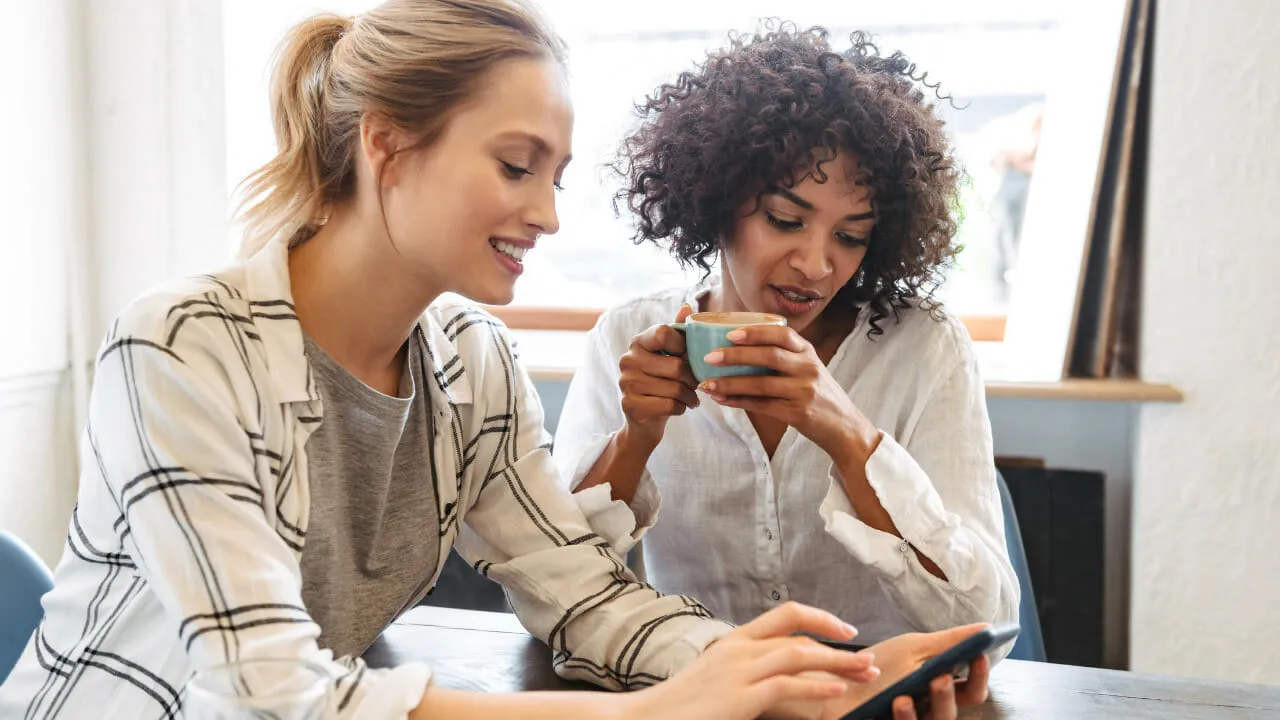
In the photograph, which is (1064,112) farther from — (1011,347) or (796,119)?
(796,119)

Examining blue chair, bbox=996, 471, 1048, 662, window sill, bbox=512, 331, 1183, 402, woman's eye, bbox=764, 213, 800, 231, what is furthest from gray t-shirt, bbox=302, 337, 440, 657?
window sill, bbox=512, 331, 1183, 402

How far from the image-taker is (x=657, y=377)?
137cm

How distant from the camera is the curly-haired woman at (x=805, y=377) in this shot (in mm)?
1320

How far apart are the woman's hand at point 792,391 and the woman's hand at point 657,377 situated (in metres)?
0.09

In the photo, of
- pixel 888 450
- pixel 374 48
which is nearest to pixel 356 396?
pixel 374 48

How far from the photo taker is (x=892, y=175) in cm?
148

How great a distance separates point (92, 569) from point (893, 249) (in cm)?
106

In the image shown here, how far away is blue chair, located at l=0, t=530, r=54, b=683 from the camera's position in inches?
51.8

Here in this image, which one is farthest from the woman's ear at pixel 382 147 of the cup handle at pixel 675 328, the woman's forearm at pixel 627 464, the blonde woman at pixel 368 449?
the woman's forearm at pixel 627 464

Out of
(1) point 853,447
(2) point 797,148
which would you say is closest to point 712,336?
(1) point 853,447

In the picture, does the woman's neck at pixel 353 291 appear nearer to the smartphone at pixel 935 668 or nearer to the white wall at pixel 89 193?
the smartphone at pixel 935 668

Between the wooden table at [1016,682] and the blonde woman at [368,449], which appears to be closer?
the blonde woman at [368,449]

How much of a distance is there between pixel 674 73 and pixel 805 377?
5.13 feet

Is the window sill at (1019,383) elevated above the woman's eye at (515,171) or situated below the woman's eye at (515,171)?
below
